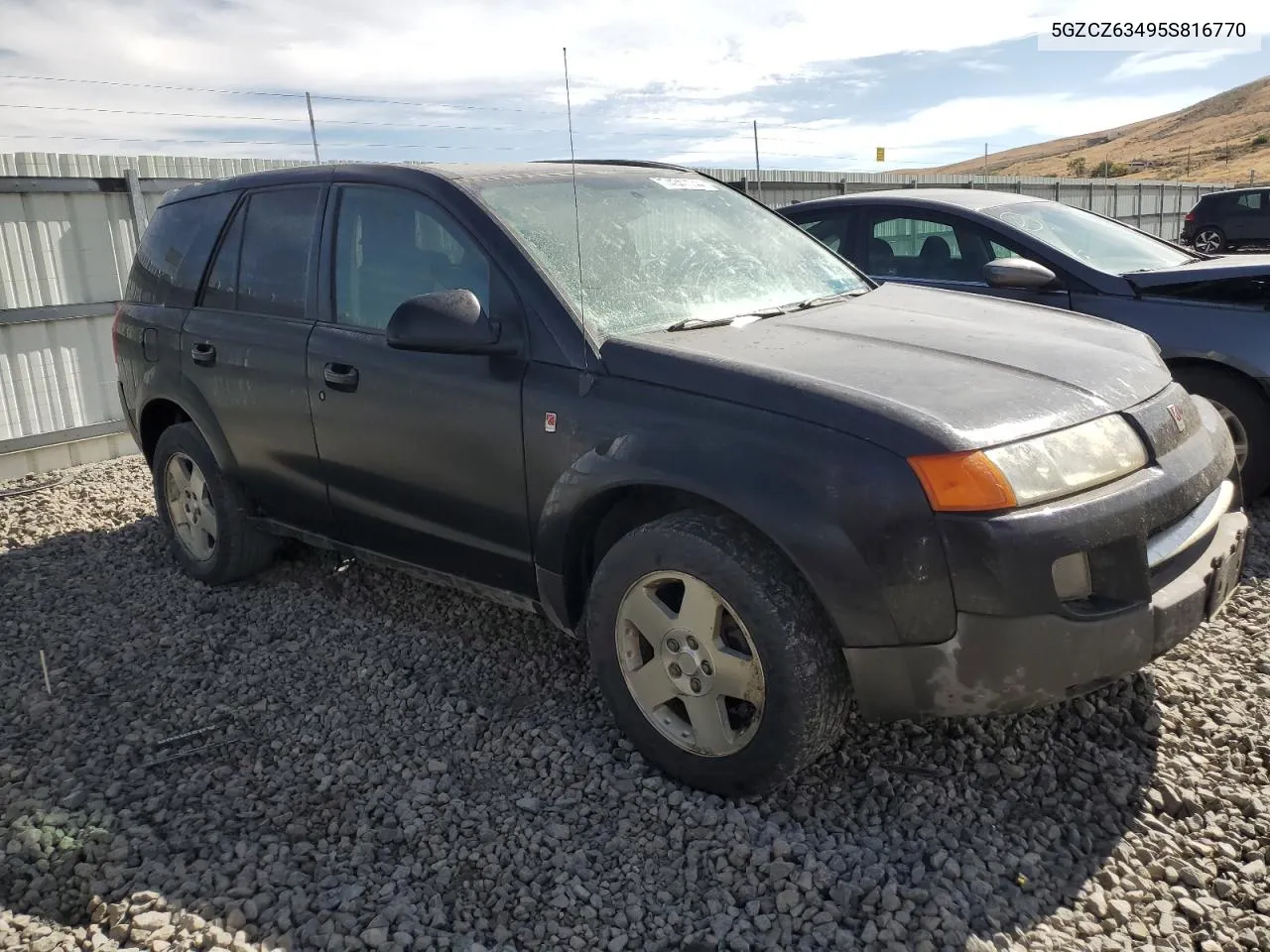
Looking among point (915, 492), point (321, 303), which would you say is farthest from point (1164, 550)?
point (321, 303)

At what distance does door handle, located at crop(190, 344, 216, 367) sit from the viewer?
4.32m

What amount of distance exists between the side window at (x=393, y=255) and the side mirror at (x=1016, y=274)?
108 inches

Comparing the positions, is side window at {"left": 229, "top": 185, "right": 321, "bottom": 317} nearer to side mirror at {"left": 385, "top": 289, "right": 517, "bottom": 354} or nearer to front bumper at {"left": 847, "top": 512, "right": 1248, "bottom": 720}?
side mirror at {"left": 385, "top": 289, "right": 517, "bottom": 354}

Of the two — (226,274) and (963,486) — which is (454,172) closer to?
(226,274)

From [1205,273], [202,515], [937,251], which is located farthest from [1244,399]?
[202,515]

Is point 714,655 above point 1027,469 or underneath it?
underneath

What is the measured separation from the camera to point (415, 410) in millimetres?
3449

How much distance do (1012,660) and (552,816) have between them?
4.37ft

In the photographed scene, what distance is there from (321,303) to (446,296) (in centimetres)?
102

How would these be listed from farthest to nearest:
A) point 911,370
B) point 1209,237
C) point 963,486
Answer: point 1209,237
point 911,370
point 963,486

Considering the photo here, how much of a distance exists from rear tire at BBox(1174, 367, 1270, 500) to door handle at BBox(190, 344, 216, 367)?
177 inches

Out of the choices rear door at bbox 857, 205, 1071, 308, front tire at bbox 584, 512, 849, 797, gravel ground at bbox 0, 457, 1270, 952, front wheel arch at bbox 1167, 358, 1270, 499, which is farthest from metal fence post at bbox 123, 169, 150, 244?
front wheel arch at bbox 1167, 358, 1270, 499

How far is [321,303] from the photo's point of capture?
3.88m

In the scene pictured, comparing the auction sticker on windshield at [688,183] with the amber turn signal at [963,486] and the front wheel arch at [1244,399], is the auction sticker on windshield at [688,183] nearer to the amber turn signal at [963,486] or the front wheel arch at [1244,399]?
the amber turn signal at [963,486]
